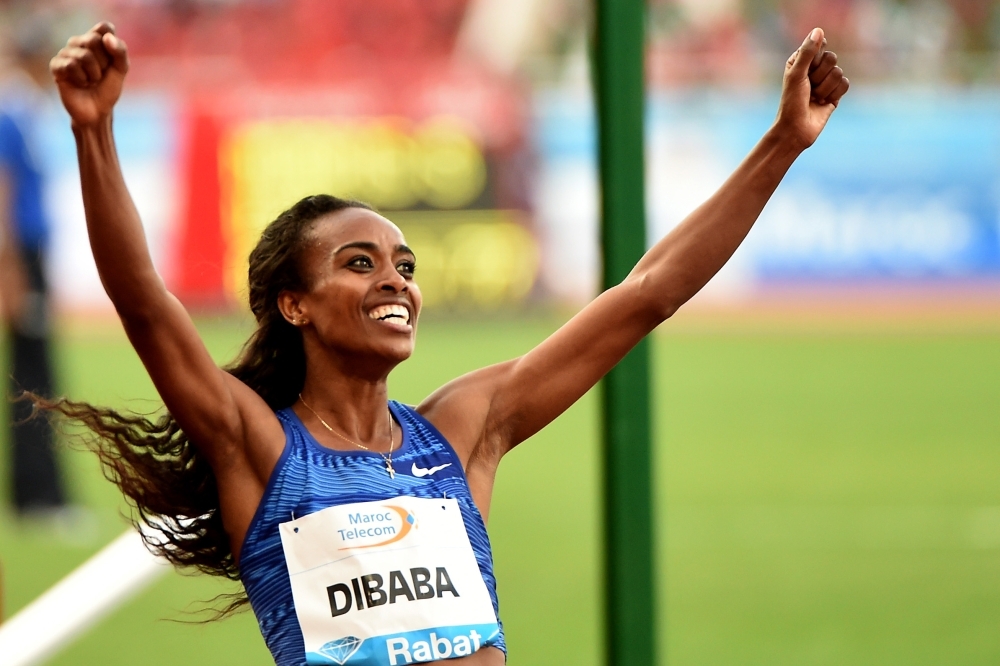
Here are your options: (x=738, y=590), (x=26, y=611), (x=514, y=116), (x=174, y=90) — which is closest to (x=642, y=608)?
(x=26, y=611)

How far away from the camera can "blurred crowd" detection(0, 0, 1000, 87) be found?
16.2m

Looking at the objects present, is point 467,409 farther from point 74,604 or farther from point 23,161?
point 23,161

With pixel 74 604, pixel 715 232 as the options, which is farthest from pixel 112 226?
pixel 74 604

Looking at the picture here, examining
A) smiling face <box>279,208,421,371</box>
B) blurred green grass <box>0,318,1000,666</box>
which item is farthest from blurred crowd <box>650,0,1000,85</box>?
smiling face <box>279,208,421,371</box>

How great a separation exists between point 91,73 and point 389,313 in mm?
728

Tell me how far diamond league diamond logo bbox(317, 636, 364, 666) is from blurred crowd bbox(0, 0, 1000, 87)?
13524 mm

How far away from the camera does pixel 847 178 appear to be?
1388 centimetres

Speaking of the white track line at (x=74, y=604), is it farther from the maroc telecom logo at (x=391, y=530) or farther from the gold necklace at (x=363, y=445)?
the maroc telecom logo at (x=391, y=530)

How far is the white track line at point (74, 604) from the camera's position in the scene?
276 centimetres

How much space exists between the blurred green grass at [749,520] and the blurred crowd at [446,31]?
4733 mm

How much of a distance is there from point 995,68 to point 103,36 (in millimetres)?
14054

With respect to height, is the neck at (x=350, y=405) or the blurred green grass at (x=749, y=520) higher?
the neck at (x=350, y=405)

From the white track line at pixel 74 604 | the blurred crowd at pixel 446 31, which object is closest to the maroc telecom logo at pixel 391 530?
the white track line at pixel 74 604

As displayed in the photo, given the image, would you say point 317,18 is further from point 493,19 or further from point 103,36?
point 103,36
